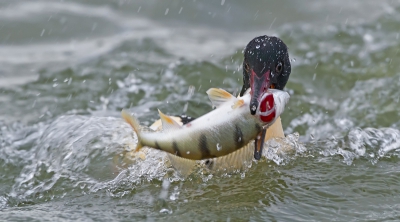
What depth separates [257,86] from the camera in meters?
3.92

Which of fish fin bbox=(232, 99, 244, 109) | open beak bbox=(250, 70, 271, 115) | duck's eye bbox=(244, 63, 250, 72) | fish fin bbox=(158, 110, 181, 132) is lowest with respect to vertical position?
fish fin bbox=(158, 110, 181, 132)

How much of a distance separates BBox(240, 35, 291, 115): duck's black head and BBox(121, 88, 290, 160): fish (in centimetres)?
39

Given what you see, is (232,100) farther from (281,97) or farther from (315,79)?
(315,79)

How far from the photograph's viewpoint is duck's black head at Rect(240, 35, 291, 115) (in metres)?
4.12

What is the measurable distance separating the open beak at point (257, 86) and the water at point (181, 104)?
77 cm

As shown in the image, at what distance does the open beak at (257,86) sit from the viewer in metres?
3.53

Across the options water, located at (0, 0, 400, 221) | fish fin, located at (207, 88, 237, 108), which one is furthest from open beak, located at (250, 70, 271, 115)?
water, located at (0, 0, 400, 221)

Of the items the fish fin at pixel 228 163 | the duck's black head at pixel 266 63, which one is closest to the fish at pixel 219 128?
the duck's black head at pixel 266 63

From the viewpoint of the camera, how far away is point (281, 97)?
3.55m

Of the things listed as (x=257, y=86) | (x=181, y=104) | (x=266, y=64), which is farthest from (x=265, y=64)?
(x=181, y=104)

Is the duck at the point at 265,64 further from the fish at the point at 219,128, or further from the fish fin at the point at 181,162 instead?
the fish fin at the point at 181,162

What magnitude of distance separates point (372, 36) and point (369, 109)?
6.30 feet

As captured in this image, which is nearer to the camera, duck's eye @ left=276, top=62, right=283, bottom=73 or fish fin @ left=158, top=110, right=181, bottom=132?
fish fin @ left=158, top=110, right=181, bottom=132

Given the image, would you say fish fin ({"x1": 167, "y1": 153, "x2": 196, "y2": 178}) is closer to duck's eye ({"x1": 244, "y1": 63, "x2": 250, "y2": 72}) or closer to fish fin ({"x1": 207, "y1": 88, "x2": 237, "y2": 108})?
fish fin ({"x1": 207, "y1": 88, "x2": 237, "y2": 108})
